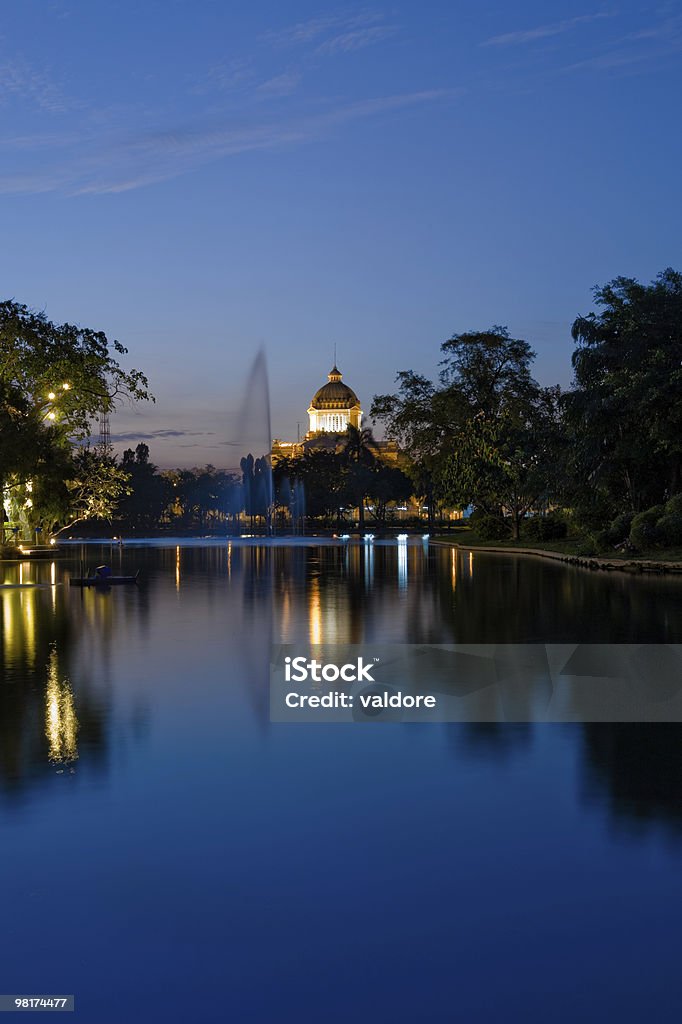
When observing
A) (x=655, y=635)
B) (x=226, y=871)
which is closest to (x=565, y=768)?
(x=226, y=871)

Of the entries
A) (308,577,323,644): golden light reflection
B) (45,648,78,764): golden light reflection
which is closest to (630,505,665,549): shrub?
(308,577,323,644): golden light reflection

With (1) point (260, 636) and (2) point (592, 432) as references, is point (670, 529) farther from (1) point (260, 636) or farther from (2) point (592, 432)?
(1) point (260, 636)

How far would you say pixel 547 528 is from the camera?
57.5 metres

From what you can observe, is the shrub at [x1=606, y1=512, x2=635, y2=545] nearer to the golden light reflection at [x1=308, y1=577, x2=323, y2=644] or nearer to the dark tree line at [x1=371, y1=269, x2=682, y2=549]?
the dark tree line at [x1=371, y1=269, x2=682, y2=549]

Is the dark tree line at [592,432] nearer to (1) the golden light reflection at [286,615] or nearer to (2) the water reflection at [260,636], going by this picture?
(2) the water reflection at [260,636]

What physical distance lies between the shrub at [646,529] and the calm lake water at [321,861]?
2854cm

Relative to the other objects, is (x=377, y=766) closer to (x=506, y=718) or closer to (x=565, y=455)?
(x=506, y=718)

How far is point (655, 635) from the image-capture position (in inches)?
664

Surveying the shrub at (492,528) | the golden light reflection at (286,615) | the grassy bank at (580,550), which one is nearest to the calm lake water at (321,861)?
the golden light reflection at (286,615)

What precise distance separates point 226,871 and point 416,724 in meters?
4.47

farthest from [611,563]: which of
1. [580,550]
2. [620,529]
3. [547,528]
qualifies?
[547,528]

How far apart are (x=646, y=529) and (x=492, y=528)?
22597 millimetres

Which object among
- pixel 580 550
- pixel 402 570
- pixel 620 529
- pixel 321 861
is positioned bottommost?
pixel 402 570

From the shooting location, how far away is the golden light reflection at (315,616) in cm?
1722
